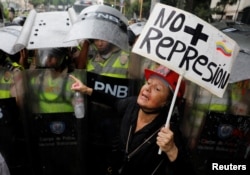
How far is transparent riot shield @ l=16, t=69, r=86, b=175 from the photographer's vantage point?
9.05 ft

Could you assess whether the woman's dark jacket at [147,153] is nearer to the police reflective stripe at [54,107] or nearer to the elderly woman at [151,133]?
the elderly woman at [151,133]

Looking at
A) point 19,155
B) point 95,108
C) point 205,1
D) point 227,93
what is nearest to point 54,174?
point 19,155

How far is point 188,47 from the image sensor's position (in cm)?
193

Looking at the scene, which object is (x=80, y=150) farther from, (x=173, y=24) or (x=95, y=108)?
(x=173, y=24)

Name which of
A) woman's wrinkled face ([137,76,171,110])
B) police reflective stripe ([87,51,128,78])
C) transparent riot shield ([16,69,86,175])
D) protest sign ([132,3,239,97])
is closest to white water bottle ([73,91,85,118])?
transparent riot shield ([16,69,86,175])

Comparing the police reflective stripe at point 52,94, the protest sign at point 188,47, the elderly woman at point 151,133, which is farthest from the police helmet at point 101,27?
the protest sign at point 188,47

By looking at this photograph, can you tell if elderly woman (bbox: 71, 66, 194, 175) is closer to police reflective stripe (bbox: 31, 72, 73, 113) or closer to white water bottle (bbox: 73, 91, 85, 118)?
white water bottle (bbox: 73, 91, 85, 118)

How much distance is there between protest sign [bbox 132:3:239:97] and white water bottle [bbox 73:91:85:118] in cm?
99

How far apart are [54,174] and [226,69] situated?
7.24 ft

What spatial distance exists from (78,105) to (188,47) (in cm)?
127

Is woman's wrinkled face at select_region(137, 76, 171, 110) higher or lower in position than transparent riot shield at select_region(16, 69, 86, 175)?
higher

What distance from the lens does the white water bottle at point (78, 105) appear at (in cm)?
272

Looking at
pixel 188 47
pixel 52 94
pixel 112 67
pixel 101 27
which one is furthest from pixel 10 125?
pixel 188 47

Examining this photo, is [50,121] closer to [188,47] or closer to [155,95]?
[155,95]
